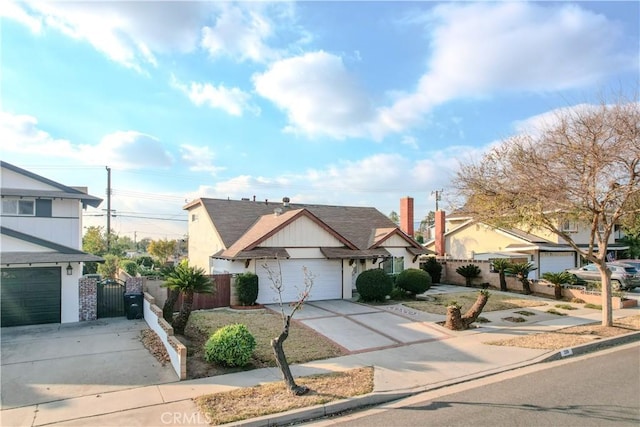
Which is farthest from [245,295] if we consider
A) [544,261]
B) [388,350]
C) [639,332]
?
[544,261]

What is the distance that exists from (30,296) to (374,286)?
45.1 feet

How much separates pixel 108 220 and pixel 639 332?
3855 centimetres

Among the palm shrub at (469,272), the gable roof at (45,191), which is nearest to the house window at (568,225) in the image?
the palm shrub at (469,272)

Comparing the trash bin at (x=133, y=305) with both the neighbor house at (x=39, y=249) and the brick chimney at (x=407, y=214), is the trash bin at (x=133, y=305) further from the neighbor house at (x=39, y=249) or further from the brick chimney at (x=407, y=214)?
the brick chimney at (x=407, y=214)

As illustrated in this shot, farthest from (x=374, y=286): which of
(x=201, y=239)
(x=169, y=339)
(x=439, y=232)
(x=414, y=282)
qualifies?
(x=439, y=232)

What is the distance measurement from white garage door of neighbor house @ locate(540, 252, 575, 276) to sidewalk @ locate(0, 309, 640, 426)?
1788 cm

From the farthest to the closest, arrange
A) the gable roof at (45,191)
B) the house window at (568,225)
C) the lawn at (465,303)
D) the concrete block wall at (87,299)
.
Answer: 1. the lawn at (465,303)
2. the gable roof at (45,191)
3. the house window at (568,225)
4. the concrete block wall at (87,299)

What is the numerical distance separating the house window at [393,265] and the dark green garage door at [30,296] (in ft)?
52.6

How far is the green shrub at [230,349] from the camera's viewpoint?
8.83 metres

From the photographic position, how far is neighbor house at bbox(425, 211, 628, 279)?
2803 centimetres

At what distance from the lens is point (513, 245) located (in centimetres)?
2930

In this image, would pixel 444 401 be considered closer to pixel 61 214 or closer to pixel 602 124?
pixel 602 124

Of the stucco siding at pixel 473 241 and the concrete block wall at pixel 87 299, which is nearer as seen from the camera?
the concrete block wall at pixel 87 299

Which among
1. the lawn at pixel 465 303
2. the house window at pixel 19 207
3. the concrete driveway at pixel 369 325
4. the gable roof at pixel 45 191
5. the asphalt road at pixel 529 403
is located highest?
the gable roof at pixel 45 191
